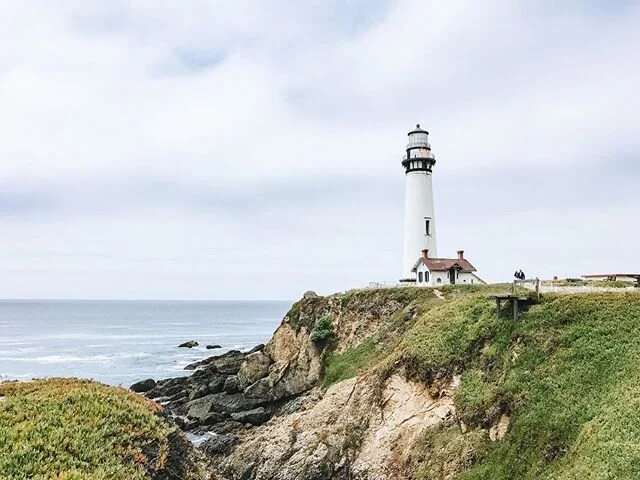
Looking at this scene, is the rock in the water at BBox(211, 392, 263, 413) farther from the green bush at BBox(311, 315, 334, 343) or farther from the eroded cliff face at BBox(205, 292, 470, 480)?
the green bush at BBox(311, 315, 334, 343)

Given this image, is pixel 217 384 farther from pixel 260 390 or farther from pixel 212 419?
pixel 212 419

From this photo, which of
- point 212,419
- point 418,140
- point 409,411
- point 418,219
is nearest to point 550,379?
point 409,411

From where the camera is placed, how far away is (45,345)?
89.2 meters

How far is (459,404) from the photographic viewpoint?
22.9 meters

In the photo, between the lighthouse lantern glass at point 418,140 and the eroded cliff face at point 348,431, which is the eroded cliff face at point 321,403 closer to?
the eroded cliff face at point 348,431

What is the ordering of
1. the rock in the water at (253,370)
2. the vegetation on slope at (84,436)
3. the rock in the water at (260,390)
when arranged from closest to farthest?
the vegetation on slope at (84,436) → the rock in the water at (260,390) → the rock in the water at (253,370)

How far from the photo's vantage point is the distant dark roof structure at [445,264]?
43.0m

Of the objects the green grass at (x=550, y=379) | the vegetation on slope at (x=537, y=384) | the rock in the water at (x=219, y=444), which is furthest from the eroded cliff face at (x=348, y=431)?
the green grass at (x=550, y=379)

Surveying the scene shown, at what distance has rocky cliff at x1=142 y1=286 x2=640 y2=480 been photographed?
18641mm

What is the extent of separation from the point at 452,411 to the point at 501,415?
2450mm

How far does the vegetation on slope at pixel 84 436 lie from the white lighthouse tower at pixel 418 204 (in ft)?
112

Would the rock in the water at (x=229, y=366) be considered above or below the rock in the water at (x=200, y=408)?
above

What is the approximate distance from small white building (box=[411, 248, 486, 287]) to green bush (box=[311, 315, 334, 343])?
26.5 ft

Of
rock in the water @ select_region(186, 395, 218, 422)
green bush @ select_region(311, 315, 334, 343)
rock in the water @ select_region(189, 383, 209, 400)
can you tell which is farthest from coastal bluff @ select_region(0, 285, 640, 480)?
rock in the water @ select_region(189, 383, 209, 400)
